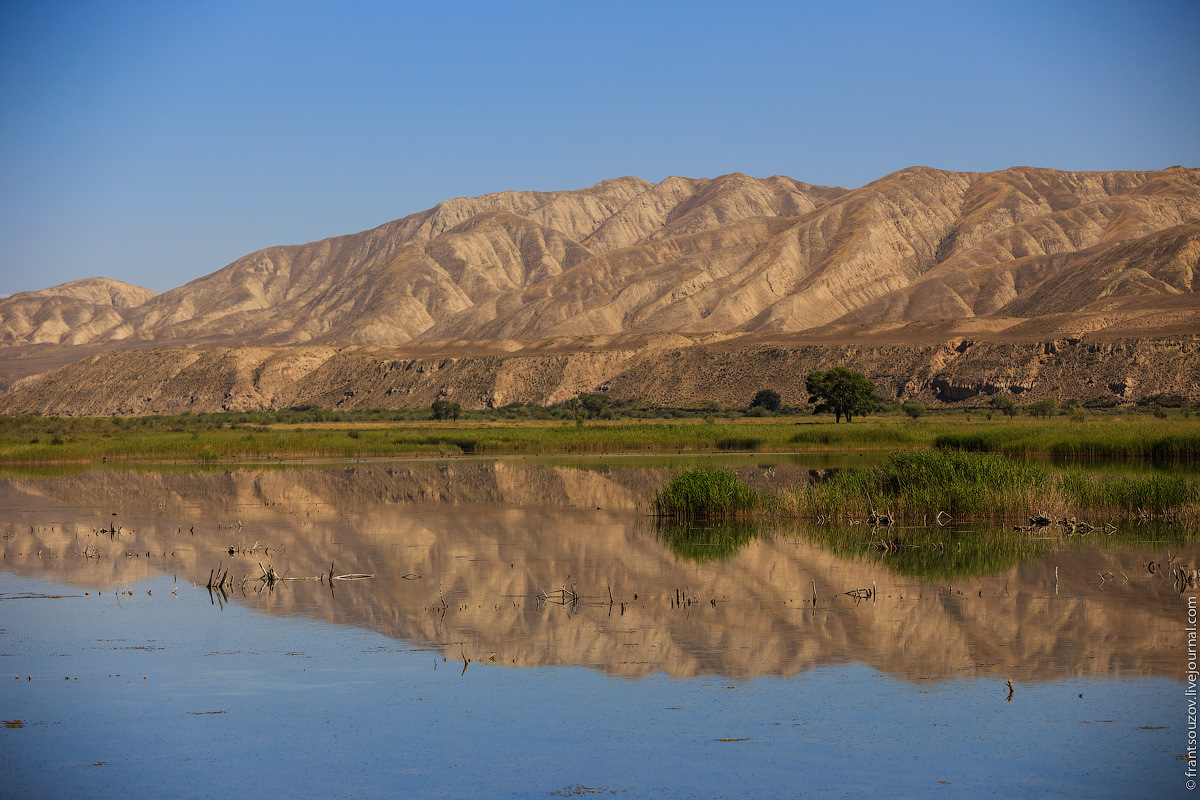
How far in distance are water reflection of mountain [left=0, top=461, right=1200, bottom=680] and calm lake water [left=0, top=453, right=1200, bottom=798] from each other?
0.08 meters

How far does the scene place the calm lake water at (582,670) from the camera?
32.3ft

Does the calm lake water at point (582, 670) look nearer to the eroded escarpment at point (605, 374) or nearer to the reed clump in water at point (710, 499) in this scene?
the reed clump in water at point (710, 499)

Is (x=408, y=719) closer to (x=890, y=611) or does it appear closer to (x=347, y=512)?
(x=890, y=611)

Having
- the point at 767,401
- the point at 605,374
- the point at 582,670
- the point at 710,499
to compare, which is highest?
the point at 605,374

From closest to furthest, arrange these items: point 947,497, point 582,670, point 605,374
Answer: point 582,670 < point 947,497 < point 605,374

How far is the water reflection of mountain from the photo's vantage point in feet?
45.8

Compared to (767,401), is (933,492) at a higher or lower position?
lower

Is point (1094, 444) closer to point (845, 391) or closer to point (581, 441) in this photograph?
point (581, 441)

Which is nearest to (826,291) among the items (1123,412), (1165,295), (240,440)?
(1165,295)

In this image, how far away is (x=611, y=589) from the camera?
18359 millimetres

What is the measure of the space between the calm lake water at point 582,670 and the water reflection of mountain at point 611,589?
8 centimetres

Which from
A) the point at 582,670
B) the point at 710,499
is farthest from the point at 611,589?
the point at 710,499

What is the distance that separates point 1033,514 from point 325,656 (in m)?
17.7

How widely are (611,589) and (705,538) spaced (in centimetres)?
641
